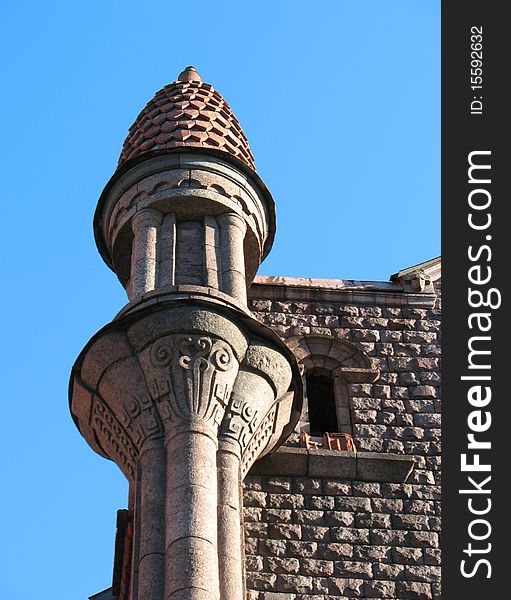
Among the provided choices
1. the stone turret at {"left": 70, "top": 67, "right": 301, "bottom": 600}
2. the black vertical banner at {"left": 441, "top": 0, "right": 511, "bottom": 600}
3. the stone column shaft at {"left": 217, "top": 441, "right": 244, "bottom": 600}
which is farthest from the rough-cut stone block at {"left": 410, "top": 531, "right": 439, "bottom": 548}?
the stone column shaft at {"left": 217, "top": 441, "right": 244, "bottom": 600}

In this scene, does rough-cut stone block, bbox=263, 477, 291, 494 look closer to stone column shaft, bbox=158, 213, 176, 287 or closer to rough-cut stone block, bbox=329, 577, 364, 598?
rough-cut stone block, bbox=329, 577, 364, 598

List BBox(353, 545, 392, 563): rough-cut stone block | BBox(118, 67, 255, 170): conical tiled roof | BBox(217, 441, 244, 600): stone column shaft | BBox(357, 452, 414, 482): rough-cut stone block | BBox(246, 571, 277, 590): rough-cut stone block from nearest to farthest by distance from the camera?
BBox(217, 441, 244, 600): stone column shaft, BBox(246, 571, 277, 590): rough-cut stone block, BBox(353, 545, 392, 563): rough-cut stone block, BBox(357, 452, 414, 482): rough-cut stone block, BBox(118, 67, 255, 170): conical tiled roof

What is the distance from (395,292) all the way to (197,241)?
10.0ft

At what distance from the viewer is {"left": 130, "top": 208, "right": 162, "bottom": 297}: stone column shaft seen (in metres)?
13.1

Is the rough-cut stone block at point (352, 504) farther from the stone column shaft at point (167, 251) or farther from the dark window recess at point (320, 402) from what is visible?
the stone column shaft at point (167, 251)

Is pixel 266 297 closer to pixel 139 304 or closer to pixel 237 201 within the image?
pixel 237 201

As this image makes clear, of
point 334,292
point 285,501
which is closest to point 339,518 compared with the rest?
point 285,501

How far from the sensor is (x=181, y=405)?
1167cm

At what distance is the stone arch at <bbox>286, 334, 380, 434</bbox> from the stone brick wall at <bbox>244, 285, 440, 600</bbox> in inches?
3.4

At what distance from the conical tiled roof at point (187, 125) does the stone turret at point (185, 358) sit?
23 millimetres

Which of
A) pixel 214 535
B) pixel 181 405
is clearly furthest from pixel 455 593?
pixel 181 405

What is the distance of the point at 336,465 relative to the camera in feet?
44.3

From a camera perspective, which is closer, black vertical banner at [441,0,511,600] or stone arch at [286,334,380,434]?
black vertical banner at [441,0,511,600]

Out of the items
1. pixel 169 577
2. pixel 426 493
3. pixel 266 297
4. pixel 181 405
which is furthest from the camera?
pixel 266 297
